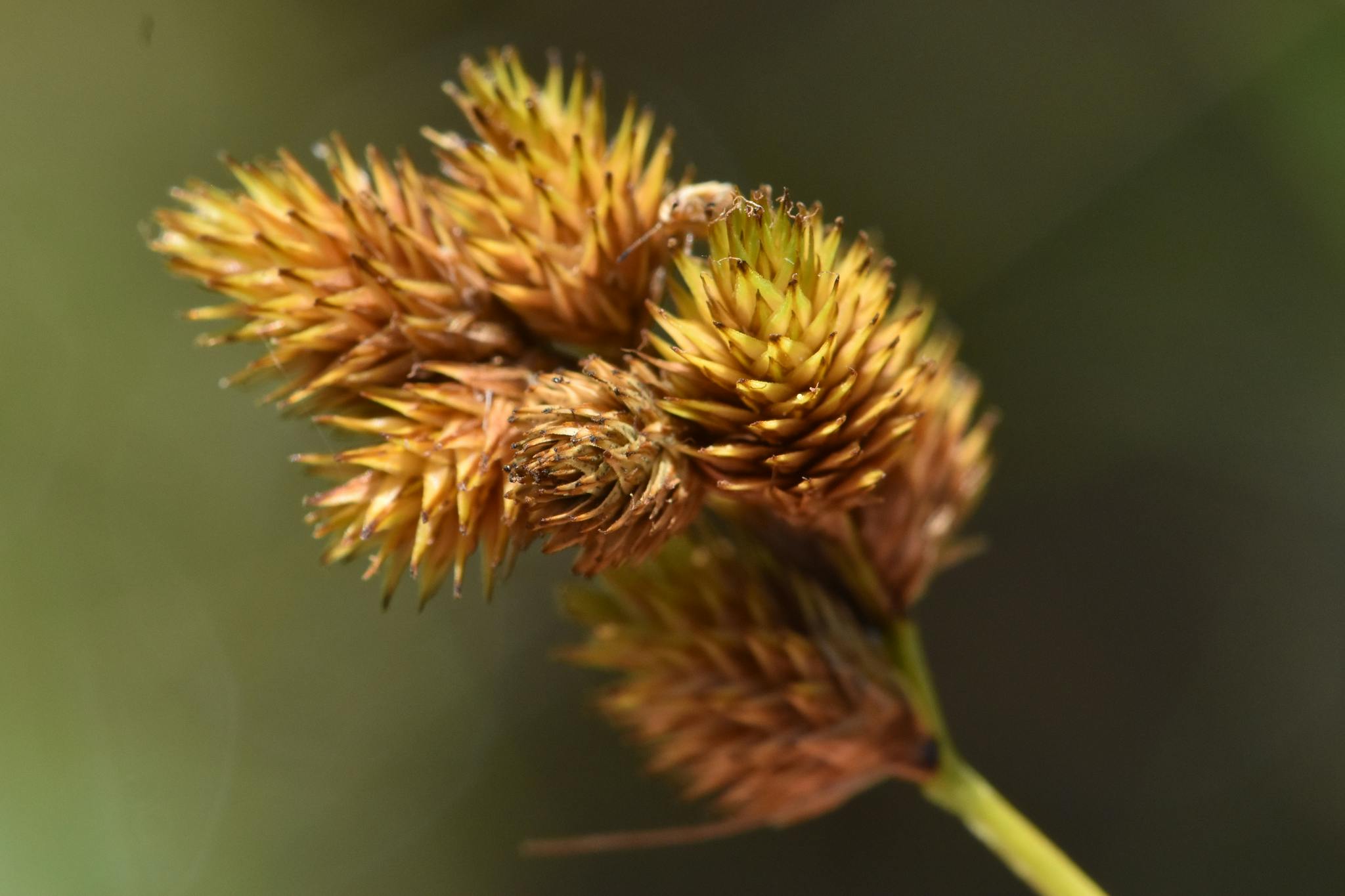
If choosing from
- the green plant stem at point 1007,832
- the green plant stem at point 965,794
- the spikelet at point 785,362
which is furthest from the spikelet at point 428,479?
the green plant stem at point 1007,832

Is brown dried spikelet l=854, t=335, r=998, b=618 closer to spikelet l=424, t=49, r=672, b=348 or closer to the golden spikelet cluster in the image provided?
the golden spikelet cluster

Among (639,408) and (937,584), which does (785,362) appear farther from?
(937,584)

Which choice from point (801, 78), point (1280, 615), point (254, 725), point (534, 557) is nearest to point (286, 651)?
point (254, 725)

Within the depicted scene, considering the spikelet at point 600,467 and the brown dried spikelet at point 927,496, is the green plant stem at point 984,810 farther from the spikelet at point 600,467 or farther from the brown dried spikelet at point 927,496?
the spikelet at point 600,467

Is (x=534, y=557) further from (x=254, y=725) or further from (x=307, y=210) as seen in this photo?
(x=307, y=210)

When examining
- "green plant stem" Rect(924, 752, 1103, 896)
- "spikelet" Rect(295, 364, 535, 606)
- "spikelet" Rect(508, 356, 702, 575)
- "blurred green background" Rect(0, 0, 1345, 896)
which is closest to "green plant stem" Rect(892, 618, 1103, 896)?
"green plant stem" Rect(924, 752, 1103, 896)

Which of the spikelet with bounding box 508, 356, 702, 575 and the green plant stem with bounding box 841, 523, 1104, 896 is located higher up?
the spikelet with bounding box 508, 356, 702, 575

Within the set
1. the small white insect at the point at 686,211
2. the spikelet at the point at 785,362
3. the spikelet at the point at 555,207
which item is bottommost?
the spikelet at the point at 785,362

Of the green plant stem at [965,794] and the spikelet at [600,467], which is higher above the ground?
the spikelet at [600,467]
